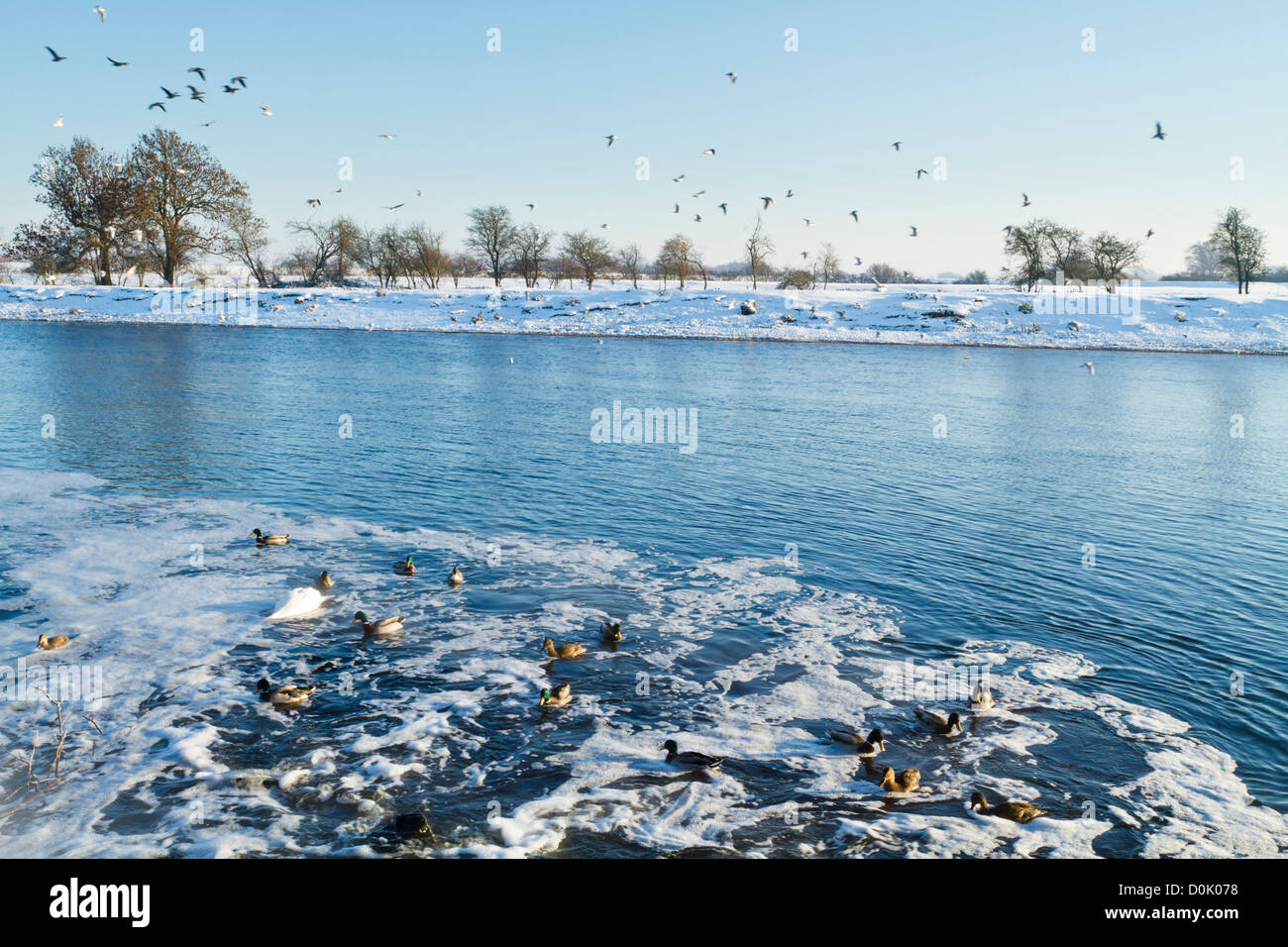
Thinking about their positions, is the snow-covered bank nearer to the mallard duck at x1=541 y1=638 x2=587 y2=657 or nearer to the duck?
the duck

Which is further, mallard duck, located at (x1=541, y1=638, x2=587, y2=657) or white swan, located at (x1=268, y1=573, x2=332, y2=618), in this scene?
white swan, located at (x1=268, y1=573, x2=332, y2=618)

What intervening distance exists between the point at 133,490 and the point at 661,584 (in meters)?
16.4

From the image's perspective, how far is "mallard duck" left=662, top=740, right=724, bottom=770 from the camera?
420 inches

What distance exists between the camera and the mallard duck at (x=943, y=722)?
1157 centimetres

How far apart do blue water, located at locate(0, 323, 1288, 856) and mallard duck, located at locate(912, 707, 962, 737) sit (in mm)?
295

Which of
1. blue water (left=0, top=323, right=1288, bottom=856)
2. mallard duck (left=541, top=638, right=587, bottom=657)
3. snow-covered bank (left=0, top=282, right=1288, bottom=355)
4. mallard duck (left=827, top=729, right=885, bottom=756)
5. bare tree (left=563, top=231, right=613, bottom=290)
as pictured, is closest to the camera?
blue water (left=0, top=323, right=1288, bottom=856)

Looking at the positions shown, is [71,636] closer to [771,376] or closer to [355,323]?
[771,376]

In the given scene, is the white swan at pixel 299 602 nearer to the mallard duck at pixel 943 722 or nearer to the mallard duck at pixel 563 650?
the mallard duck at pixel 563 650

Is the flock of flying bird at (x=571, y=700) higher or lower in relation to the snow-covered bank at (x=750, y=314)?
lower

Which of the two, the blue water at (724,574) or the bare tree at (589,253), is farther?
the bare tree at (589,253)

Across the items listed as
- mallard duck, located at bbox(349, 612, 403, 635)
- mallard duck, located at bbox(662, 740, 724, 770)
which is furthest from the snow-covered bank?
mallard duck, located at bbox(662, 740, 724, 770)

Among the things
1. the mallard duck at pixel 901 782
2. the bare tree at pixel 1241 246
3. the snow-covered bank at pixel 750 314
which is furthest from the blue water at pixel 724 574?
the bare tree at pixel 1241 246
